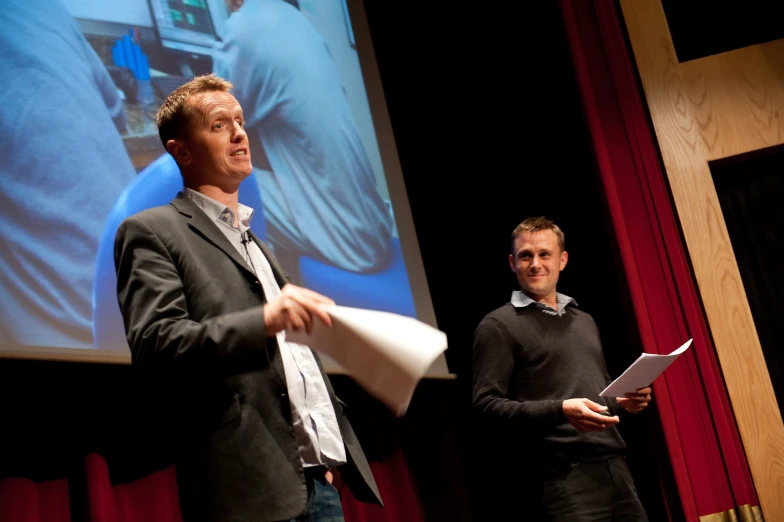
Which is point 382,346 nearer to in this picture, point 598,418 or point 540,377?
point 598,418

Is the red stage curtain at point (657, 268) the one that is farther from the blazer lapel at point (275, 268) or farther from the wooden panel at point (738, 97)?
the blazer lapel at point (275, 268)

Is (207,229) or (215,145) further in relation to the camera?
(215,145)

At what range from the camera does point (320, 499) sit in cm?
145

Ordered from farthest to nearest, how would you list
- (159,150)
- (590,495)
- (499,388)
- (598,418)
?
1. (159,150)
2. (499,388)
3. (590,495)
4. (598,418)

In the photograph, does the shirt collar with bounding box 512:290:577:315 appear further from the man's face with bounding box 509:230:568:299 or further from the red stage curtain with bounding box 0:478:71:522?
the red stage curtain with bounding box 0:478:71:522

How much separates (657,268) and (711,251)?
0.24m

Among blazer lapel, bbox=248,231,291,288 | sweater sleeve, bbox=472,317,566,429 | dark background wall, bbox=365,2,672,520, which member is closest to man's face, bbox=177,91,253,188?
blazer lapel, bbox=248,231,291,288

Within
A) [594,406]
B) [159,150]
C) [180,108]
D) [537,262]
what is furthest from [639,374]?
[159,150]

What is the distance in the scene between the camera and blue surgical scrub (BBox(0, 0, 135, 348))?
2.15 m

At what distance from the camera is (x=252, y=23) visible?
3.13 meters

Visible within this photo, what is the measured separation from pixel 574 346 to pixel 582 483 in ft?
1.47

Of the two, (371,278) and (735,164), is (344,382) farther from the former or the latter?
(735,164)

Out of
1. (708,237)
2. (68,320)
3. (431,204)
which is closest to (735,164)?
(708,237)

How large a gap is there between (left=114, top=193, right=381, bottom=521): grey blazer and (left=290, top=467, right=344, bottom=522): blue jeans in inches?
2.1
